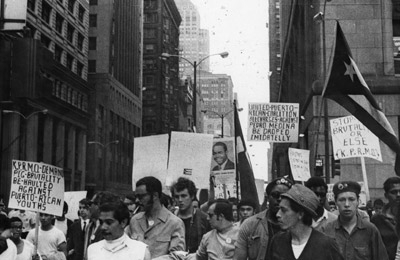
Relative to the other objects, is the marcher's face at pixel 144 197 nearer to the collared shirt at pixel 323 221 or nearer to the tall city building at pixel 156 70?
the collared shirt at pixel 323 221

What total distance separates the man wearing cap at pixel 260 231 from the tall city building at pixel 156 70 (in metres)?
103

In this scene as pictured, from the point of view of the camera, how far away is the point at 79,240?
9.91 metres

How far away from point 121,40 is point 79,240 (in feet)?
247

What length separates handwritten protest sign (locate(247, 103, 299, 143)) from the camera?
15945 mm

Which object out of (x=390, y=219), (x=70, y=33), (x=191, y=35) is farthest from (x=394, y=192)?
(x=191, y=35)

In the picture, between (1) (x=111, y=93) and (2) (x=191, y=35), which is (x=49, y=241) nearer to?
(1) (x=111, y=93)

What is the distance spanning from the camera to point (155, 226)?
6477 millimetres

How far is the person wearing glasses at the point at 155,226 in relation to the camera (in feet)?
21.0

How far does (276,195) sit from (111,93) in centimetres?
7177

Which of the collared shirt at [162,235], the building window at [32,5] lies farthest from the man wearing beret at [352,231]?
the building window at [32,5]

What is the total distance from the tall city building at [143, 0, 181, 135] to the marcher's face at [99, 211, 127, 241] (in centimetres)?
10384

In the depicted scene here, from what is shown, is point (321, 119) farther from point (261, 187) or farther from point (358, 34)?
point (261, 187)

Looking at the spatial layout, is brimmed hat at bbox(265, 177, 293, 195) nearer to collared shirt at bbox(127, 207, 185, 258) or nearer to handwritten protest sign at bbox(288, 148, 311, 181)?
collared shirt at bbox(127, 207, 185, 258)

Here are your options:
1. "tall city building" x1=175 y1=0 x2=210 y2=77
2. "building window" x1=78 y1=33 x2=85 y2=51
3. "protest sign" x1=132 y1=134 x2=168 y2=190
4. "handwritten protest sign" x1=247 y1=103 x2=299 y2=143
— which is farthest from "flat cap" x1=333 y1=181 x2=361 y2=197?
"tall city building" x1=175 y1=0 x2=210 y2=77
